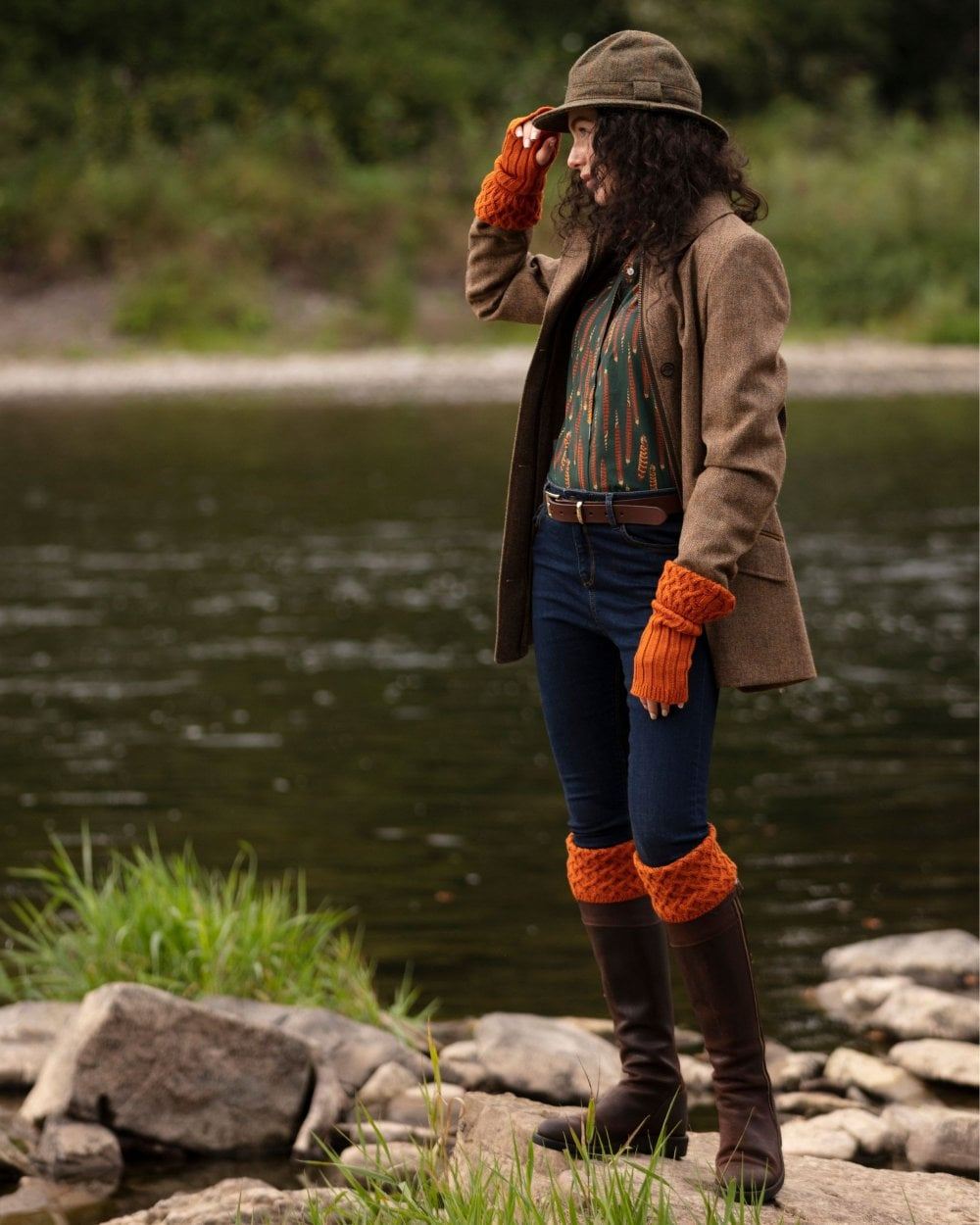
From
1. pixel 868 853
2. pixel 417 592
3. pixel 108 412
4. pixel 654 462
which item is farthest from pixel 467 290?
pixel 108 412

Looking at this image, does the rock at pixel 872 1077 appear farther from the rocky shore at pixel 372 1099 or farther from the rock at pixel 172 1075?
the rock at pixel 172 1075

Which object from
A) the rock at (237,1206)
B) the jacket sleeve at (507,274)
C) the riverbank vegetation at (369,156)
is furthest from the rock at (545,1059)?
the riverbank vegetation at (369,156)

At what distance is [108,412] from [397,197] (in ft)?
40.1

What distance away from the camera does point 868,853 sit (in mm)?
6785

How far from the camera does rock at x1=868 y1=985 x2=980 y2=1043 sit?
5.19 m

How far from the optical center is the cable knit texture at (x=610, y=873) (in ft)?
11.2

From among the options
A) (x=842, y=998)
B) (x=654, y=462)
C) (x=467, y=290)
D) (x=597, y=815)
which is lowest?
(x=842, y=998)

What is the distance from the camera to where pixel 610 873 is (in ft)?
11.3

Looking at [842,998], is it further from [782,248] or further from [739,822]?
[782,248]

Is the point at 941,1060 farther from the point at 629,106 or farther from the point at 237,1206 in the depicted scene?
the point at 629,106

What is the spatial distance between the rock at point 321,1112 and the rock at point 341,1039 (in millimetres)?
96

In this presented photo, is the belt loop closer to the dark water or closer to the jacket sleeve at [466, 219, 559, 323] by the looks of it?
the jacket sleeve at [466, 219, 559, 323]

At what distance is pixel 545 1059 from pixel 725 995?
4.88 ft

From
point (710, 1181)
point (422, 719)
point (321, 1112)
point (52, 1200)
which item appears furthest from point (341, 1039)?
point (422, 719)
